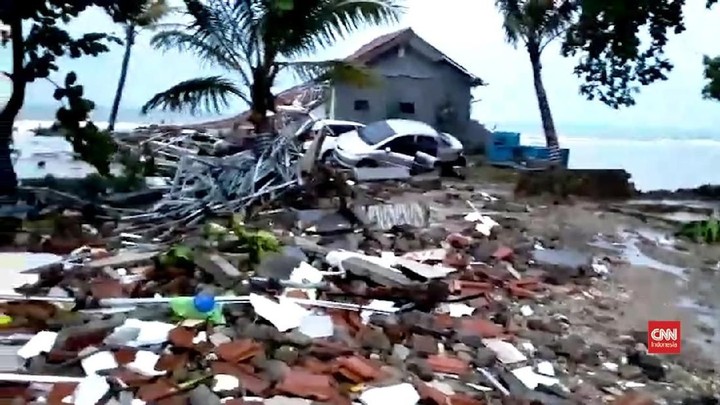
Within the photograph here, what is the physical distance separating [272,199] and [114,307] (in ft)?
13.7

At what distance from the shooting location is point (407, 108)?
2145 cm

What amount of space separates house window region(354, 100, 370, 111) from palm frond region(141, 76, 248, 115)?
10.8m

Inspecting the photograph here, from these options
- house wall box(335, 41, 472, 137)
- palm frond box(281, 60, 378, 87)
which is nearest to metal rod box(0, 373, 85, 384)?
palm frond box(281, 60, 378, 87)

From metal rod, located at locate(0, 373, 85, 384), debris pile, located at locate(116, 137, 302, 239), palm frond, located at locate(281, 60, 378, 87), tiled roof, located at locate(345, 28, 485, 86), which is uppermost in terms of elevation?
tiled roof, located at locate(345, 28, 485, 86)

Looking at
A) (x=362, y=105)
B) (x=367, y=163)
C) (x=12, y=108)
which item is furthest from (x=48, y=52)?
(x=362, y=105)

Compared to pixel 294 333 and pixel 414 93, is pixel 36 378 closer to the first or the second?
pixel 294 333

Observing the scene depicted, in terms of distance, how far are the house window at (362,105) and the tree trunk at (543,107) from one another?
4.69m

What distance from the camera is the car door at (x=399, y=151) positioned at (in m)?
15.2

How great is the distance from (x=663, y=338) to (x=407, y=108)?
15.9 meters

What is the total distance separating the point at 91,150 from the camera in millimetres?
8797

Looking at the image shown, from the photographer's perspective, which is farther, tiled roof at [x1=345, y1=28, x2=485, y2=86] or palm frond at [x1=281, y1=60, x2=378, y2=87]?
tiled roof at [x1=345, y1=28, x2=485, y2=86]

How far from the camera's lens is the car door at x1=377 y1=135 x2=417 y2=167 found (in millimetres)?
15156

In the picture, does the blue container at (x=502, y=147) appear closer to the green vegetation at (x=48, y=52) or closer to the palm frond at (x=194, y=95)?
the palm frond at (x=194, y=95)

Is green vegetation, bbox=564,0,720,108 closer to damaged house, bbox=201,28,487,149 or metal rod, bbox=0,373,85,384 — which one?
damaged house, bbox=201,28,487,149
